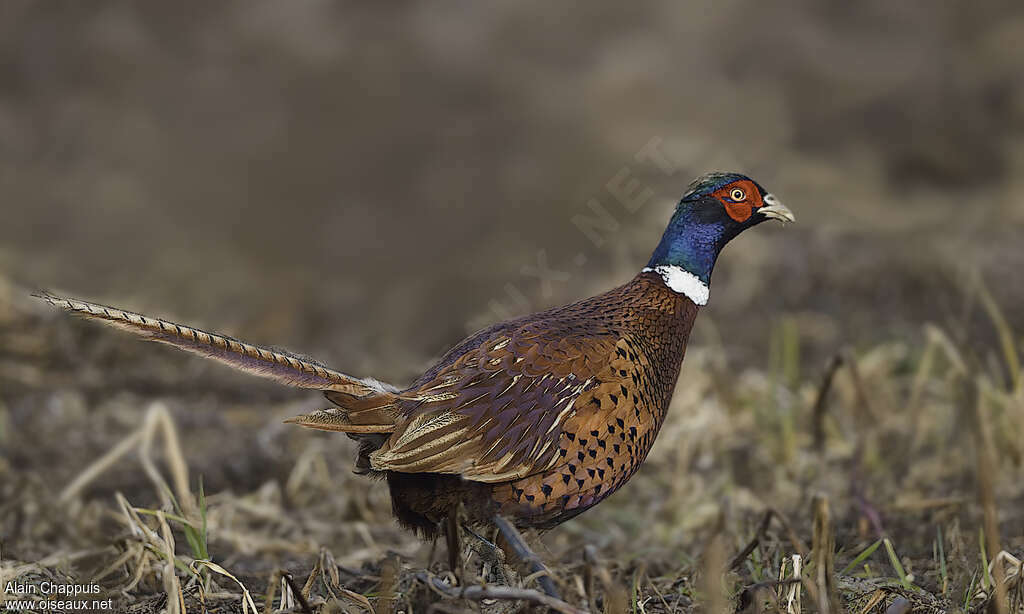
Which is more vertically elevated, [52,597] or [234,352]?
[234,352]

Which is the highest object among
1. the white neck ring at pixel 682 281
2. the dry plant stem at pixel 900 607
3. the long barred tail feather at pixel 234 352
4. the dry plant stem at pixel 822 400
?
the white neck ring at pixel 682 281

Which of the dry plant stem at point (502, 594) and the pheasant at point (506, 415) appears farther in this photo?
the pheasant at point (506, 415)

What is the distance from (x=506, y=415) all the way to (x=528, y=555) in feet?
1.47

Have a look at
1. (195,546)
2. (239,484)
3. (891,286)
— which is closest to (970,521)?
(195,546)

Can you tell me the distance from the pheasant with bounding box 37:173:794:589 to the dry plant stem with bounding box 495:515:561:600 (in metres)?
0.02

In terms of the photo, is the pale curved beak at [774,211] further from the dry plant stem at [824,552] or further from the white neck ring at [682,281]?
the dry plant stem at [824,552]

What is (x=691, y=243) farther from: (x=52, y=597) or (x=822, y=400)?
(x=52, y=597)

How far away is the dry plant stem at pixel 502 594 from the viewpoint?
232cm

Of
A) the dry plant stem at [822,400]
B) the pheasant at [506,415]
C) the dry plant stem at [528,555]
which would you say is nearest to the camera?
the dry plant stem at [528,555]

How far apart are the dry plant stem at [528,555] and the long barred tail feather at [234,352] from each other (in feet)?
1.59

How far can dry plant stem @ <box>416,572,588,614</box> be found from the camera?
7.63 ft

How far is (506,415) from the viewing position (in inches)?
118

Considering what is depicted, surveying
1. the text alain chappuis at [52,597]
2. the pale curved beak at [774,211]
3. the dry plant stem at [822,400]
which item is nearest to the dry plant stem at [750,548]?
the pale curved beak at [774,211]

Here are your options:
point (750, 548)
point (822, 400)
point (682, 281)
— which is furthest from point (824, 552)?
point (822, 400)
